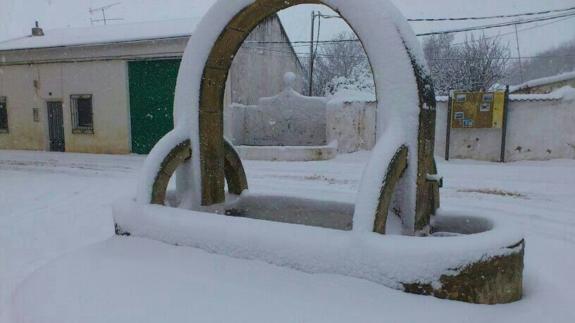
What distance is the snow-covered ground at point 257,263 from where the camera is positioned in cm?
244

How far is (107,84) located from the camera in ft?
49.1

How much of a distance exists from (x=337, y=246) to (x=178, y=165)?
186 centimetres

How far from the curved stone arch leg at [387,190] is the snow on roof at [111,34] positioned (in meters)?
11.7

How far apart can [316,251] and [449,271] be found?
2.61ft

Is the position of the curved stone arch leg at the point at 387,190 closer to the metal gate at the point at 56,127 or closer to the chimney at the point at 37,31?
the metal gate at the point at 56,127

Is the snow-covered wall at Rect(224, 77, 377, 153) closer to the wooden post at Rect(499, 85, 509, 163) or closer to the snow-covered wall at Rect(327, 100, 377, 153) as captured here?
the snow-covered wall at Rect(327, 100, 377, 153)

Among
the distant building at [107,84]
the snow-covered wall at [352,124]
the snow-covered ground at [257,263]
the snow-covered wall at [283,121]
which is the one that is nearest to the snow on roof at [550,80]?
the snow-covered ground at [257,263]

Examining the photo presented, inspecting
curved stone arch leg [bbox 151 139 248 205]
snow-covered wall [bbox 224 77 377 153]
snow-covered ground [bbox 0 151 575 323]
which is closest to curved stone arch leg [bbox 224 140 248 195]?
curved stone arch leg [bbox 151 139 248 205]

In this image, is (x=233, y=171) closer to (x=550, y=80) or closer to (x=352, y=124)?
(x=352, y=124)

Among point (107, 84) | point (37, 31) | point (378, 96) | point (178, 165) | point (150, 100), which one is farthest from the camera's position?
point (37, 31)

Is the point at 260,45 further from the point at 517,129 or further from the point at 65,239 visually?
the point at 65,239

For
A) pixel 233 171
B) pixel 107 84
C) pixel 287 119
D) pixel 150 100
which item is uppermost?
pixel 107 84

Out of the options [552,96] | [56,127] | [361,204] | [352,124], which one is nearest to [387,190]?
[361,204]

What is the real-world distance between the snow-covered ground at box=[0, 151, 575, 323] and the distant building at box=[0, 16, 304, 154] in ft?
15.9
